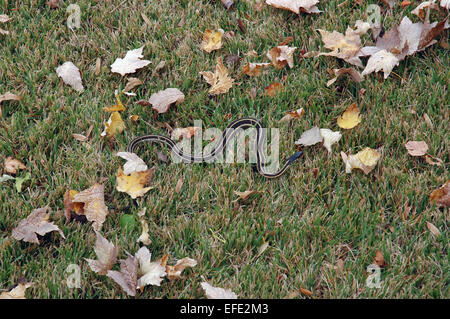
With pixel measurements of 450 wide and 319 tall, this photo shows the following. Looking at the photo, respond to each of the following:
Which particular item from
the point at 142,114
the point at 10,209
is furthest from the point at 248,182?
the point at 10,209

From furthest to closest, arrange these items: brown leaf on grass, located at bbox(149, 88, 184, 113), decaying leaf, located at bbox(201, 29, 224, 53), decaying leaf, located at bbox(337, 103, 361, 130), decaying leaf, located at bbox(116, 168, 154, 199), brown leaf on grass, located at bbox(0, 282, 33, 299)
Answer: decaying leaf, located at bbox(201, 29, 224, 53)
brown leaf on grass, located at bbox(149, 88, 184, 113)
decaying leaf, located at bbox(337, 103, 361, 130)
decaying leaf, located at bbox(116, 168, 154, 199)
brown leaf on grass, located at bbox(0, 282, 33, 299)

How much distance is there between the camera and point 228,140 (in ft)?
11.7

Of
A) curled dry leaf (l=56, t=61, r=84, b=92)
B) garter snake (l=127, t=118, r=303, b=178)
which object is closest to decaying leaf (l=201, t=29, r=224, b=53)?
garter snake (l=127, t=118, r=303, b=178)

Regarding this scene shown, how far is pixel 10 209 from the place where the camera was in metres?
3.15

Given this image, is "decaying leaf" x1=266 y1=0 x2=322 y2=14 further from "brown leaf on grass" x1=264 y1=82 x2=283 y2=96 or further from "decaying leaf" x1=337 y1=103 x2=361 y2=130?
"decaying leaf" x1=337 y1=103 x2=361 y2=130

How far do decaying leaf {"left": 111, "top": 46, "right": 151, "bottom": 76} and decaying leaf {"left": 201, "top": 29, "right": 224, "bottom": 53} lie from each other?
0.51 meters

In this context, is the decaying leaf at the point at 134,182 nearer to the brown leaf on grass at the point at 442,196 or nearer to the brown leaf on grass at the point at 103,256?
the brown leaf on grass at the point at 103,256

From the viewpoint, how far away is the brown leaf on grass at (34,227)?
300 centimetres

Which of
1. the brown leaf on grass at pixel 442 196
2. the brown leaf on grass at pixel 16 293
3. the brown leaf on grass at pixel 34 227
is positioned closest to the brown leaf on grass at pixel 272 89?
the brown leaf on grass at pixel 442 196

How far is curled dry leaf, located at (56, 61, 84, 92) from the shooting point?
3.92 meters

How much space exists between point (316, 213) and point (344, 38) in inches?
65.7

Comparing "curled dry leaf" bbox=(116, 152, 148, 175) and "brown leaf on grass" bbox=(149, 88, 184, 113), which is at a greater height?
"brown leaf on grass" bbox=(149, 88, 184, 113)
